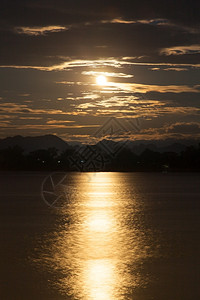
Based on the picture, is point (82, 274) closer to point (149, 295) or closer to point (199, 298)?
point (149, 295)

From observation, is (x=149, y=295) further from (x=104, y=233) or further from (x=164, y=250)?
(x=104, y=233)

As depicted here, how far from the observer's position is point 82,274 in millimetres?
14328

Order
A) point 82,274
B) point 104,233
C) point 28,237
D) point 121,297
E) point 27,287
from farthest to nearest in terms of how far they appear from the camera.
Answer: point 104,233, point 28,237, point 82,274, point 27,287, point 121,297

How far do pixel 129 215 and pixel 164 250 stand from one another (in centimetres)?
1635

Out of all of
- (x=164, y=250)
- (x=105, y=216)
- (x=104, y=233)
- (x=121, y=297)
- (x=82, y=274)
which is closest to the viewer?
(x=121, y=297)

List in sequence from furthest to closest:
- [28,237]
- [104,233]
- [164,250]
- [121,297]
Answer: [104,233] < [28,237] < [164,250] < [121,297]

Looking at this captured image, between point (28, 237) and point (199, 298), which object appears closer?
point (199, 298)

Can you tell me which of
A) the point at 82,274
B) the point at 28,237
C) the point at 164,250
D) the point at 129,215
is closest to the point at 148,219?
the point at 129,215

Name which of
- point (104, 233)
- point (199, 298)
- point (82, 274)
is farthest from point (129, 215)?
point (199, 298)

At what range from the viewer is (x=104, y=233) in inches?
966

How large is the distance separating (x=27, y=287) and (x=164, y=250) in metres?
7.30

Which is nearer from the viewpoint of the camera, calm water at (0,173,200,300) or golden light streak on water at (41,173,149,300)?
calm water at (0,173,200,300)

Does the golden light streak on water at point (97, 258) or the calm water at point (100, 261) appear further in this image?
the golden light streak on water at point (97, 258)

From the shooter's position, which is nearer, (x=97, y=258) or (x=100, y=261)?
(x=100, y=261)
